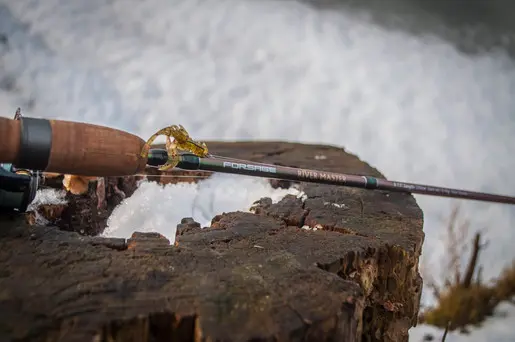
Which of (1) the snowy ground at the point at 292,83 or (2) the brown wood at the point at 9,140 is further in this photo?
(1) the snowy ground at the point at 292,83

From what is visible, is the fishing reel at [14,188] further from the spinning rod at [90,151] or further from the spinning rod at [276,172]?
the spinning rod at [276,172]

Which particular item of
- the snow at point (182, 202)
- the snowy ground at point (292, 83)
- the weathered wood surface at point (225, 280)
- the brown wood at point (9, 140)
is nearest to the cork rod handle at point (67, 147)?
the brown wood at point (9, 140)

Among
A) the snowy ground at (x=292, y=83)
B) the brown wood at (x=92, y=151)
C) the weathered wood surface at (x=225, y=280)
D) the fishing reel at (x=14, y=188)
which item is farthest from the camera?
the snowy ground at (x=292, y=83)

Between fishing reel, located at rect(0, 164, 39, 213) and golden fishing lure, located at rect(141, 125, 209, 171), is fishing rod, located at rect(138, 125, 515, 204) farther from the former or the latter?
fishing reel, located at rect(0, 164, 39, 213)

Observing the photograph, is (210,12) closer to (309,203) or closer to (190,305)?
(309,203)

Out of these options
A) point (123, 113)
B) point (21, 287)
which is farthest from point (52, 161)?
point (123, 113)

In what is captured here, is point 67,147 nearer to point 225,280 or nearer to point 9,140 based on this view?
point 9,140

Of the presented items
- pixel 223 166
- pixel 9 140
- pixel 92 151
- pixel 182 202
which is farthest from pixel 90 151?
pixel 182 202
